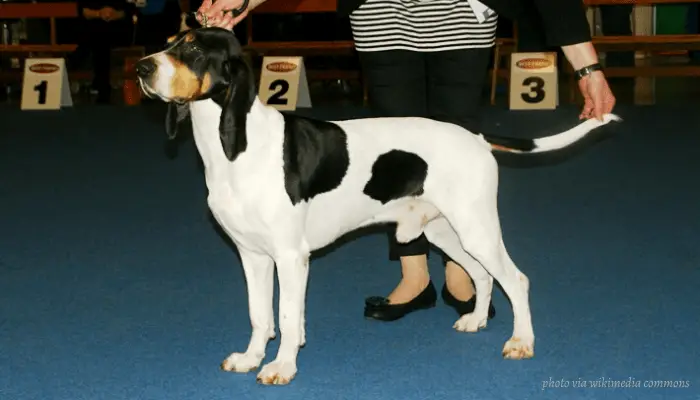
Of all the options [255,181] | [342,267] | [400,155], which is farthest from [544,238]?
[255,181]

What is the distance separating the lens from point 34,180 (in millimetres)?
7188

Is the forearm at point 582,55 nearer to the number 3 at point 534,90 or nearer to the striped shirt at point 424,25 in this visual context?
the striped shirt at point 424,25

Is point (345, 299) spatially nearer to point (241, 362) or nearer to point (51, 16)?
point (241, 362)

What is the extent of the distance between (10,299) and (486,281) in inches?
77.3

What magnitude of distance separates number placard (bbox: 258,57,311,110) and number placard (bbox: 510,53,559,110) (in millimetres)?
2249

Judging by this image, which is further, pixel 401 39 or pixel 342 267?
pixel 342 267

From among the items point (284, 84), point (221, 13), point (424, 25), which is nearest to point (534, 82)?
point (284, 84)

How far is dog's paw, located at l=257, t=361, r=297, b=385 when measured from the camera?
10.5 feet

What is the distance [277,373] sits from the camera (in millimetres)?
3211

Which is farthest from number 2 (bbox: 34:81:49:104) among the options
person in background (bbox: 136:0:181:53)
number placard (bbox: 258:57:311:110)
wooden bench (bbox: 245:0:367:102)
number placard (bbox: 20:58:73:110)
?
number placard (bbox: 258:57:311:110)

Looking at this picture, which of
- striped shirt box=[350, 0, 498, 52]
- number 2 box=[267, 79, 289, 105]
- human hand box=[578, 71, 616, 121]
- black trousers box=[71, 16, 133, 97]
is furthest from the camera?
black trousers box=[71, 16, 133, 97]

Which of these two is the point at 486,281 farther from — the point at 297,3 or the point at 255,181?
the point at 297,3

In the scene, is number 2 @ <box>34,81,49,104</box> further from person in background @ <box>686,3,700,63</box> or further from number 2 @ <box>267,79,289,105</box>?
person in background @ <box>686,3,700,63</box>

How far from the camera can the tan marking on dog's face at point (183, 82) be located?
2.86m
